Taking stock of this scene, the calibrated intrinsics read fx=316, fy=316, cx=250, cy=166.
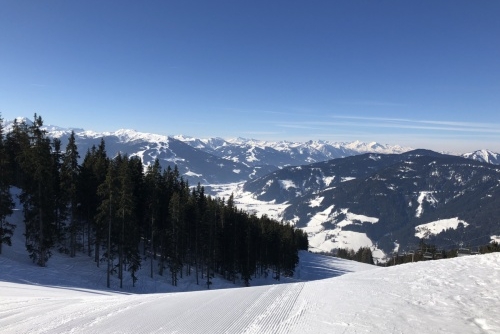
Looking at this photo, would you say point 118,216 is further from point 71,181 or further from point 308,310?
point 308,310

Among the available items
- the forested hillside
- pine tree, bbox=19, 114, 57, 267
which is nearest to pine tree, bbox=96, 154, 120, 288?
the forested hillside

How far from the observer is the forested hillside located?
31.2m

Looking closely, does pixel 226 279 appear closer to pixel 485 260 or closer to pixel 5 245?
pixel 5 245

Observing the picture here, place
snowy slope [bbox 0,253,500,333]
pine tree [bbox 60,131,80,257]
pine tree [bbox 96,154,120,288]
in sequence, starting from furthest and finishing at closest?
pine tree [bbox 60,131,80,257] < pine tree [bbox 96,154,120,288] < snowy slope [bbox 0,253,500,333]

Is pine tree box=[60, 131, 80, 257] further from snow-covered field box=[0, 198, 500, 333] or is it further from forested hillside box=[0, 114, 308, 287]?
snow-covered field box=[0, 198, 500, 333]

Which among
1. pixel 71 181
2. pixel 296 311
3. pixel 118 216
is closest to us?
pixel 296 311

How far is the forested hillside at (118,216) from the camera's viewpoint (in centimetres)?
Result: 3125

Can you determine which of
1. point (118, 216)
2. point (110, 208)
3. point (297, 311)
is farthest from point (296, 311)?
point (110, 208)

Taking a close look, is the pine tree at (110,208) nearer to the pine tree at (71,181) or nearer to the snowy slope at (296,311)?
the pine tree at (71,181)

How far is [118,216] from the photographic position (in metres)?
31.8

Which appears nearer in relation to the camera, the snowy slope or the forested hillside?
the snowy slope

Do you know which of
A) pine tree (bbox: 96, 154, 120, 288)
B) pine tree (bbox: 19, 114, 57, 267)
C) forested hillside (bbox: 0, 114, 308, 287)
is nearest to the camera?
pine tree (bbox: 19, 114, 57, 267)

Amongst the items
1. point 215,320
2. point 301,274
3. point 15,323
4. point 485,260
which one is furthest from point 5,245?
point 301,274

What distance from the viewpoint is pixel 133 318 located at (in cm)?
1099
